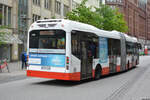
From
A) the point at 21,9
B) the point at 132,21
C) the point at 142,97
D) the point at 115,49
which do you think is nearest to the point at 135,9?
the point at 132,21

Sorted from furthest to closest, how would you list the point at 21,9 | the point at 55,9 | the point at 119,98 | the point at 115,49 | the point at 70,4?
the point at 70,4
the point at 55,9
the point at 21,9
the point at 115,49
the point at 119,98

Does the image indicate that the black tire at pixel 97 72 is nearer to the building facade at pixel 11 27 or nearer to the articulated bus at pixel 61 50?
the articulated bus at pixel 61 50

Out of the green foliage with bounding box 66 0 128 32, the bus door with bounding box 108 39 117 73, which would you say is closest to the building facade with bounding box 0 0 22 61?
the green foliage with bounding box 66 0 128 32

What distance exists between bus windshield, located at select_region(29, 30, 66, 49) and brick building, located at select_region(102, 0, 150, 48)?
A: 89.3 m

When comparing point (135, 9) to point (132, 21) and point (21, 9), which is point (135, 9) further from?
point (21, 9)

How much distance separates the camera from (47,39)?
1264 cm

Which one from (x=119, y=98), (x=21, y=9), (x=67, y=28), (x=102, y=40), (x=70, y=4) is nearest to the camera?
(x=119, y=98)

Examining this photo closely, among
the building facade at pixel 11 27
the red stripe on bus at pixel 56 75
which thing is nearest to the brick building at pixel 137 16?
the building facade at pixel 11 27

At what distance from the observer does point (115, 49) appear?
18.9 meters

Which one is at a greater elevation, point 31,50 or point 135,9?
point 135,9

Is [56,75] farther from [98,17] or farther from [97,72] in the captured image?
[98,17]

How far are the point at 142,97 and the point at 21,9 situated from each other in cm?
2991

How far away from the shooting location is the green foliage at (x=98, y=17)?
124 feet

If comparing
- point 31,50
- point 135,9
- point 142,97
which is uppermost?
point 135,9
